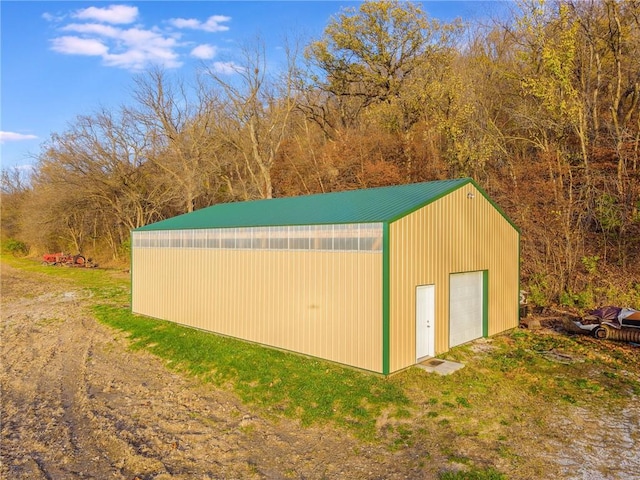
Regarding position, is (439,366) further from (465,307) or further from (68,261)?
(68,261)

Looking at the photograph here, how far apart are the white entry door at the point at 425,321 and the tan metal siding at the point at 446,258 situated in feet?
0.60

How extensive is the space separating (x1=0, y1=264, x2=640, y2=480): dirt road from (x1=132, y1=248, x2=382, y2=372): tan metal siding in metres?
2.45

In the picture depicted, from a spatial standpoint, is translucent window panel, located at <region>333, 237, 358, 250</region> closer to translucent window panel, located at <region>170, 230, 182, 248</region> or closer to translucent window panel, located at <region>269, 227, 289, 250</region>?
translucent window panel, located at <region>269, 227, 289, 250</region>

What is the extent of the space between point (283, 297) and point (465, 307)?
501 centimetres

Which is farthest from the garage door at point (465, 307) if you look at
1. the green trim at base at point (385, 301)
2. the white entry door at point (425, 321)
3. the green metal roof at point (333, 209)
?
the green trim at base at point (385, 301)

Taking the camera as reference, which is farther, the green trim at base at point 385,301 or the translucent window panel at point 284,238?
the translucent window panel at point 284,238

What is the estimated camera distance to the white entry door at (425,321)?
414 inches

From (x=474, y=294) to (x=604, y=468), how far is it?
6688 mm

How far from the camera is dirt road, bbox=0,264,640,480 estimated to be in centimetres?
623

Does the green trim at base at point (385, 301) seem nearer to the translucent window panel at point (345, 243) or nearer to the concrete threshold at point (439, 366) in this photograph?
the translucent window panel at point (345, 243)

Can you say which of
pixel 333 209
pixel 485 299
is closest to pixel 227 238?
pixel 333 209

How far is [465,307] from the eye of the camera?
12.1 meters

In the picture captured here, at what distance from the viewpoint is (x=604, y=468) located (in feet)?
19.8

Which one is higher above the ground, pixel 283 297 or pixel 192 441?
pixel 283 297
